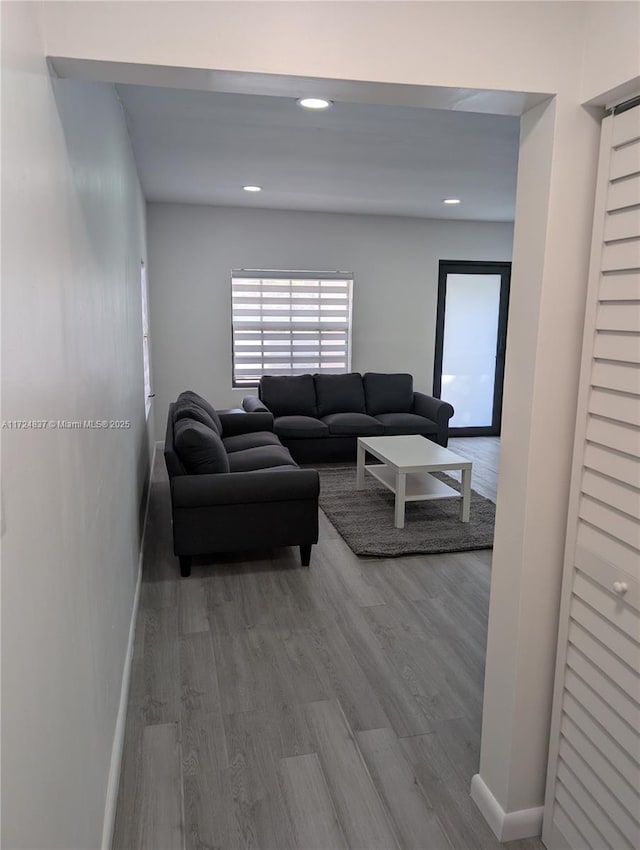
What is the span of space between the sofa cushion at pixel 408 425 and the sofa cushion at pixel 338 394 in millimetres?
378

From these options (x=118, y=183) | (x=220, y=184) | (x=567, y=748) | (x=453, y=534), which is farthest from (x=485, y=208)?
(x=567, y=748)

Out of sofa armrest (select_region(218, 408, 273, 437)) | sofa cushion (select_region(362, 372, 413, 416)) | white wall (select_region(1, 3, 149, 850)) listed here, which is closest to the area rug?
sofa armrest (select_region(218, 408, 273, 437))

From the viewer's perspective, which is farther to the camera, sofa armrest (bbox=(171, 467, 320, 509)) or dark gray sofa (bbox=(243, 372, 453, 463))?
dark gray sofa (bbox=(243, 372, 453, 463))

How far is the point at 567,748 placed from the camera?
172 cm

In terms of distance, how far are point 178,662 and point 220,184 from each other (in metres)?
3.78

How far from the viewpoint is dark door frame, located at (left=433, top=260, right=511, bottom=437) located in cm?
728

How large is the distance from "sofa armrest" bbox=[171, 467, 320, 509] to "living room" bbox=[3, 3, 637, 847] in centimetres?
120

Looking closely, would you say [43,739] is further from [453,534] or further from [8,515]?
[453,534]

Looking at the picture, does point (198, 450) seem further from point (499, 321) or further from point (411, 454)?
point (499, 321)

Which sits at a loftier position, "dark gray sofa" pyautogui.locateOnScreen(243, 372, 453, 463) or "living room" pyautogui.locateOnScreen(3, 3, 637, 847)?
"living room" pyautogui.locateOnScreen(3, 3, 637, 847)

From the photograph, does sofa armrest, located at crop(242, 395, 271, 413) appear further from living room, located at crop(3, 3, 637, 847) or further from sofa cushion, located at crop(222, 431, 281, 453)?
living room, located at crop(3, 3, 637, 847)

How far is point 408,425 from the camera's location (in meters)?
6.20

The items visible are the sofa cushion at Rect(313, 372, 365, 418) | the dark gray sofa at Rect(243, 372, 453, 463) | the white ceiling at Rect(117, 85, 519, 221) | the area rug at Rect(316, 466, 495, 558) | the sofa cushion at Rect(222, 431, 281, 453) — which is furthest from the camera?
the sofa cushion at Rect(313, 372, 365, 418)

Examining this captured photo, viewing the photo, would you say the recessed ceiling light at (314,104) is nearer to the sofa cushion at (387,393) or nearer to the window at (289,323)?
the window at (289,323)
